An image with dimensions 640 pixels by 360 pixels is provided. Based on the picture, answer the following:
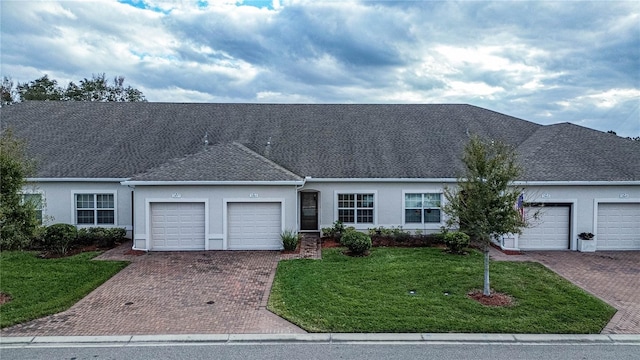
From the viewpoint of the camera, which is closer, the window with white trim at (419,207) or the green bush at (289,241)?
the green bush at (289,241)

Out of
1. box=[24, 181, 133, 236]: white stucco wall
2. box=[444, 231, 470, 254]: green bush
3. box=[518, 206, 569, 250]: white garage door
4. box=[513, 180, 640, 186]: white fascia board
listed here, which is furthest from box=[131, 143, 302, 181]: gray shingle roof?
box=[518, 206, 569, 250]: white garage door

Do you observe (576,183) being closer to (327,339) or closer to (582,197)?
(582,197)

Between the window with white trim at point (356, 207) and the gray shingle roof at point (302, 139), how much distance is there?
1.00 m

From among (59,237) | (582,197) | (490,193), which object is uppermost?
(490,193)

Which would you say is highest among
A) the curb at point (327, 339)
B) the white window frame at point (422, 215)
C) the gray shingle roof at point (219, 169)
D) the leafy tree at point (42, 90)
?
the leafy tree at point (42, 90)

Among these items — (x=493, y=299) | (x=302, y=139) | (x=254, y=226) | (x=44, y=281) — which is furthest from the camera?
(x=302, y=139)

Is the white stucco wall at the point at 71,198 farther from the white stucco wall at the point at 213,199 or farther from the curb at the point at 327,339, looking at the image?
the curb at the point at 327,339

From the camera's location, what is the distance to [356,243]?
14.4 metres

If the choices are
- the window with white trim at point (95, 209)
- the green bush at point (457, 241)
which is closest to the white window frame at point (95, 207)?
the window with white trim at point (95, 209)

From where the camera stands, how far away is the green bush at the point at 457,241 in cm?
1469

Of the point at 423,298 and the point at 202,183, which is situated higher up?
the point at 202,183

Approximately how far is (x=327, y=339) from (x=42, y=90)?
44096 mm

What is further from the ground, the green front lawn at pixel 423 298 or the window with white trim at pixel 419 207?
the window with white trim at pixel 419 207

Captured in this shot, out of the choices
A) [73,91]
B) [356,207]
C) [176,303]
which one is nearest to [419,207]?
[356,207]
